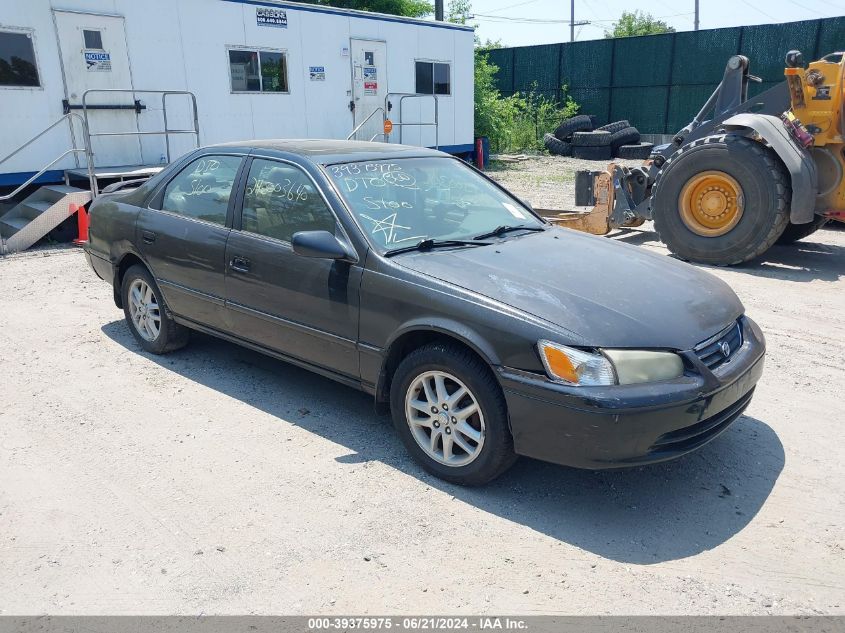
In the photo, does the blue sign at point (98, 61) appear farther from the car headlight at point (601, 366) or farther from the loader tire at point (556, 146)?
the loader tire at point (556, 146)

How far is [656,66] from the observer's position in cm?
2302

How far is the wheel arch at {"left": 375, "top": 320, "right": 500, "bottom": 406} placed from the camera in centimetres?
336

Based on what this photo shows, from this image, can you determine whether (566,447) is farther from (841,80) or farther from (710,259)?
(841,80)

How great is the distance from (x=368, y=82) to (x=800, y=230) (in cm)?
915

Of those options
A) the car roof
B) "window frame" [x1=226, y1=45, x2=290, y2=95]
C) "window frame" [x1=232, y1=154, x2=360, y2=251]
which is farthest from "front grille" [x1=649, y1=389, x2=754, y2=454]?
"window frame" [x1=226, y1=45, x2=290, y2=95]

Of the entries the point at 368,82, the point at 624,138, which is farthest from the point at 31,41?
the point at 624,138

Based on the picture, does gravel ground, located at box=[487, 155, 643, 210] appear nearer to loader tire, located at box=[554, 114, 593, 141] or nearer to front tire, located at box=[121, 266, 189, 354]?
loader tire, located at box=[554, 114, 593, 141]

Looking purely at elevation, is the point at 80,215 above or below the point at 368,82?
below

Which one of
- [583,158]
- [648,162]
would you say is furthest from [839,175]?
[583,158]

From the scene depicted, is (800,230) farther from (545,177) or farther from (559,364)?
(545,177)

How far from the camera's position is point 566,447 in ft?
10.5

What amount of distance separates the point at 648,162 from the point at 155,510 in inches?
316

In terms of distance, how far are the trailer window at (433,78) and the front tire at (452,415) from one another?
543 inches

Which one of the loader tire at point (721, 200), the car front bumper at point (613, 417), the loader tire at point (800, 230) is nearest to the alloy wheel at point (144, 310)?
the car front bumper at point (613, 417)
